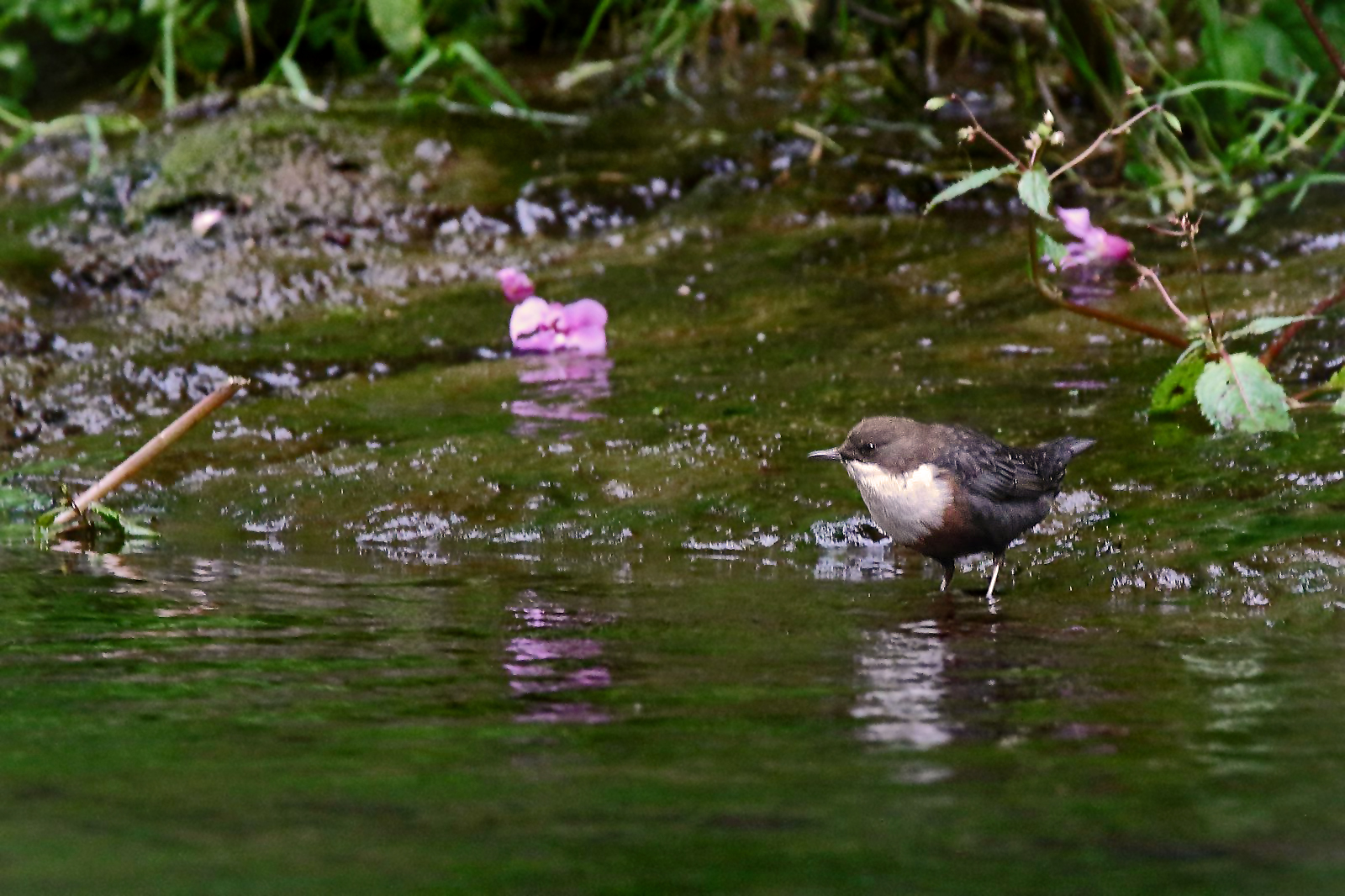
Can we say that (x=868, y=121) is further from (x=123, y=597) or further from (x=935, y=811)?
(x=935, y=811)

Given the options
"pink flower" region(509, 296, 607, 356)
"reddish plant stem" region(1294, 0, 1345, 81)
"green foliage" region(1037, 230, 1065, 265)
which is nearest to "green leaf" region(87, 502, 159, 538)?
"pink flower" region(509, 296, 607, 356)

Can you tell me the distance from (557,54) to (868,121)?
2558 millimetres

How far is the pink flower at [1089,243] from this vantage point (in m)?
5.39

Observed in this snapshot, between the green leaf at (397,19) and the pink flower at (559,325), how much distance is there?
113 inches

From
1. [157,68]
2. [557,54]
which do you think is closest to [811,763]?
[557,54]

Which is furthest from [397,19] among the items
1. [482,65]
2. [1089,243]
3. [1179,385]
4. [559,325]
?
[1179,385]

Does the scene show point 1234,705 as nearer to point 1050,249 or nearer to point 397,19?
point 1050,249

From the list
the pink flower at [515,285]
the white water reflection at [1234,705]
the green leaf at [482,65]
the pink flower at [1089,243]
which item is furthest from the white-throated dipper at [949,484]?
the green leaf at [482,65]

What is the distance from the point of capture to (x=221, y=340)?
6285mm

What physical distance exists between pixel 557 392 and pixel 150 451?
4.99 ft

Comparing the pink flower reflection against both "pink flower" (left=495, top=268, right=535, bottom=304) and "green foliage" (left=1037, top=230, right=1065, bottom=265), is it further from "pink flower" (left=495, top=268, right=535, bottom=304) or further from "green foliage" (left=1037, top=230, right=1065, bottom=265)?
"pink flower" (left=495, top=268, right=535, bottom=304)

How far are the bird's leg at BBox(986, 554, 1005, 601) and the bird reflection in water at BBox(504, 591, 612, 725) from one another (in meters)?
0.95

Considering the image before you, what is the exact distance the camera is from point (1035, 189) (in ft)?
12.5

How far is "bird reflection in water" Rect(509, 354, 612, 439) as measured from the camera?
511 centimetres
